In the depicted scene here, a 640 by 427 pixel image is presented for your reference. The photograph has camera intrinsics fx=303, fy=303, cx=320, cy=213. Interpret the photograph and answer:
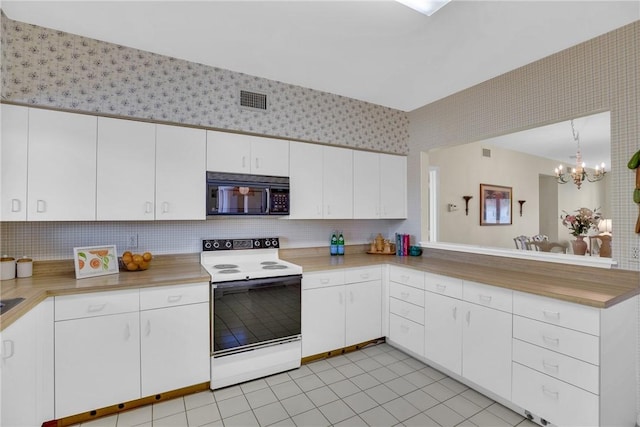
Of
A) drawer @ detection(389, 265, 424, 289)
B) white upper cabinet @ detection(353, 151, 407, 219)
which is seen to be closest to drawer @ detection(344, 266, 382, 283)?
drawer @ detection(389, 265, 424, 289)

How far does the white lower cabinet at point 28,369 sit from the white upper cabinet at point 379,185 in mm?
2669

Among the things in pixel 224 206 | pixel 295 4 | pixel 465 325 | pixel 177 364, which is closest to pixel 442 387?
pixel 465 325

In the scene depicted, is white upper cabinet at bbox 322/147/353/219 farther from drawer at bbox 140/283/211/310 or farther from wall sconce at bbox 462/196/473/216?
wall sconce at bbox 462/196/473/216

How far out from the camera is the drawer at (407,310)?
9.09 ft

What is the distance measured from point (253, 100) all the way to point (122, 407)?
2.61m

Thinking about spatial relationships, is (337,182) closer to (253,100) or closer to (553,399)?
(253,100)

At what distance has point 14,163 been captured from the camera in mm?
1984

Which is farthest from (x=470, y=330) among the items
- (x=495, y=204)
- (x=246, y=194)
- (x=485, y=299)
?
(x=495, y=204)

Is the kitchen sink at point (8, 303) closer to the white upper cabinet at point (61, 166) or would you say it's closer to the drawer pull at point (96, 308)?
the drawer pull at point (96, 308)

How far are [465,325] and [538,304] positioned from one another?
1.91ft

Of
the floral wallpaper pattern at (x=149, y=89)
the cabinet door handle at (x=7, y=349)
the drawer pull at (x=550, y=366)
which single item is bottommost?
the drawer pull at (x=550, y=366)

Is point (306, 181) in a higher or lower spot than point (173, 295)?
higher

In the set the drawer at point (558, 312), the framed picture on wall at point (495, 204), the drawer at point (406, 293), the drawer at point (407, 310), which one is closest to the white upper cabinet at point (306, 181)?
the drawer at point (406, 293)

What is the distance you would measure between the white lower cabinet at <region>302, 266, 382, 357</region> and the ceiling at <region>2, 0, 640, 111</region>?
1887 millimetres
